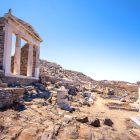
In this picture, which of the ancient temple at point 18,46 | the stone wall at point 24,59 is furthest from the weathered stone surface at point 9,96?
the stone wall at point 24,59

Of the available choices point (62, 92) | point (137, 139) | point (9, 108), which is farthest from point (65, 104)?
point (137, 139)

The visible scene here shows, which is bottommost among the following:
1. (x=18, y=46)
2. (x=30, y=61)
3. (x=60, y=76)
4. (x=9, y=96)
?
(x=9, y=96)

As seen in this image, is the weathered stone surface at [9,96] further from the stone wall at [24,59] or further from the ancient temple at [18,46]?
the stone wall at [24,59]

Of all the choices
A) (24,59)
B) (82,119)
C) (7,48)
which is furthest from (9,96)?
(24,59)

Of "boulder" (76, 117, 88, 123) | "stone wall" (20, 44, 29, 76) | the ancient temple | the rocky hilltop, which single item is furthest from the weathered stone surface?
the rocky hilltop

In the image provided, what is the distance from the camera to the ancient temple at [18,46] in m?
16.9

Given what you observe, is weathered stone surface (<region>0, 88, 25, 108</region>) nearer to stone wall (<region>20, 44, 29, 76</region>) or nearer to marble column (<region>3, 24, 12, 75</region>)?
marble column (<region>3, 24, 12, 75</region>)

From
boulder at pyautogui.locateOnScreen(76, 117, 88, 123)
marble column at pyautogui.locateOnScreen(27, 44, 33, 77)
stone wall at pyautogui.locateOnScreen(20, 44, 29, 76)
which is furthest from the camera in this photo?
stone wall at pyautogui.locateOnScreen(20, 44, 29, 76)

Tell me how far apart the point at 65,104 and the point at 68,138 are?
664 cm

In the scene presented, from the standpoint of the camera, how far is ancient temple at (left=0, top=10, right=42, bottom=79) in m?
16.9

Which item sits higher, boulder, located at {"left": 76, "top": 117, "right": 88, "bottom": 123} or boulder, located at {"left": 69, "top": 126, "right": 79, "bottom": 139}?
→ boulder, located at {"left": 76, "top": 117, "right": 88, "bottom": 123}

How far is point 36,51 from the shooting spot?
81.0 ft

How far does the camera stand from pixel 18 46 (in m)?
19.6

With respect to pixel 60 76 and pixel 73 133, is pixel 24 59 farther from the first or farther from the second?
pixel 60 76
